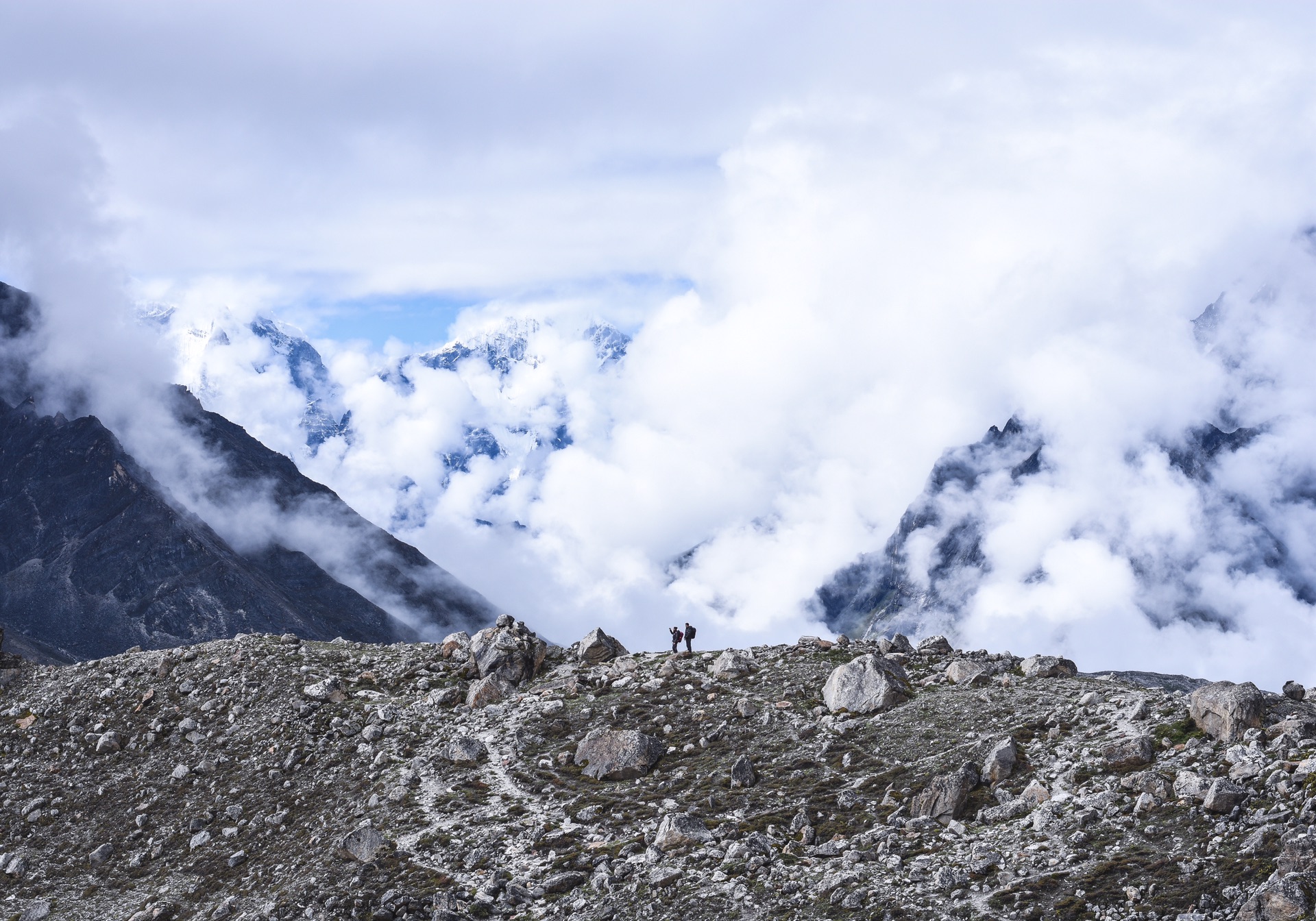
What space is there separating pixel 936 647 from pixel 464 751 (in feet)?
101

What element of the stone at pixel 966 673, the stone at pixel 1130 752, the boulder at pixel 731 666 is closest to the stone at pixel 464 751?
A: the boulder at pixel 731 666

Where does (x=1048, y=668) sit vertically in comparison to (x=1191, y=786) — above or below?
above

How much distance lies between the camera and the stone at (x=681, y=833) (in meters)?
40.9

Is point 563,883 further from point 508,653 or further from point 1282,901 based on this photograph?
point 1282,901

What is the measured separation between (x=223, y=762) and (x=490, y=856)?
2272 cm

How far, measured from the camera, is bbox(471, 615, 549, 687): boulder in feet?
207

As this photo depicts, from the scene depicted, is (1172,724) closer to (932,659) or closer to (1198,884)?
(1198,884)

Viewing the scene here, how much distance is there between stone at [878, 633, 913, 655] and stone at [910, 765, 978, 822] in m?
20.2

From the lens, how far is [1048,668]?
181 ft

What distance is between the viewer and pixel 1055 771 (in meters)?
41.2

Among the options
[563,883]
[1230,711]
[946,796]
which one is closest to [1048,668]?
[1230,711]

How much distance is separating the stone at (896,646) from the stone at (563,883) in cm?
2850

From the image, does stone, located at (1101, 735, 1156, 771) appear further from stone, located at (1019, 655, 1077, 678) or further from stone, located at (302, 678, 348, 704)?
stone, located at (302, 678, 348, 704)

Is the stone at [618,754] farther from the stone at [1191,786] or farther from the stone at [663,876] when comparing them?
the stone at [1191,786]
